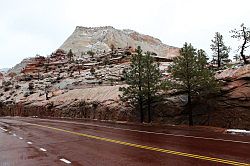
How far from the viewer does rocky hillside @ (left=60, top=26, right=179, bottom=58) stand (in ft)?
546

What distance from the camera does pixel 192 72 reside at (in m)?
28.1

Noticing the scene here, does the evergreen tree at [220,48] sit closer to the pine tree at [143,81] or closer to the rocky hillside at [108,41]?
the pine tree at [143,81]

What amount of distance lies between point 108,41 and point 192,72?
465 ft

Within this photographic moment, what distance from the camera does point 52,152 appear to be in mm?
13336

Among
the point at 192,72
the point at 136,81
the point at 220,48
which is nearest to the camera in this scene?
the point at 192,72

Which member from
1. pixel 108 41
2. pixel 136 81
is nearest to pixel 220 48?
pixel 136 81

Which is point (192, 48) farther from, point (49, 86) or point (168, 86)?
point (49, 86)

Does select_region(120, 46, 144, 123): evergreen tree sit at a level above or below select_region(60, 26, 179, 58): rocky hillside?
below

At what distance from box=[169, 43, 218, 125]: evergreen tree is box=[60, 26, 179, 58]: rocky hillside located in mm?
129201

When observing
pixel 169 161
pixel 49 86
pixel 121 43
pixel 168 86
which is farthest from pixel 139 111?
pixel 121 43

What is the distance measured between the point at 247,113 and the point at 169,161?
69.2 ft

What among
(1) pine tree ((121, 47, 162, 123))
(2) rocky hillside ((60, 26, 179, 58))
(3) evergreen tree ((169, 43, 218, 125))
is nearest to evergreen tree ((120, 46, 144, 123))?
(1) pine tree ((121, 47, 162, 123))

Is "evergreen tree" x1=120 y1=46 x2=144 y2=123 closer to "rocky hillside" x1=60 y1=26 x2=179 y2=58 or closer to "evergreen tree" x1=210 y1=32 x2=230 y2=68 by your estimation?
"evergreen tree" x1=210 y1=32 x2=230 y2=68

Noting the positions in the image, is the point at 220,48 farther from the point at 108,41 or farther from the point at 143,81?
the point at 108,41
